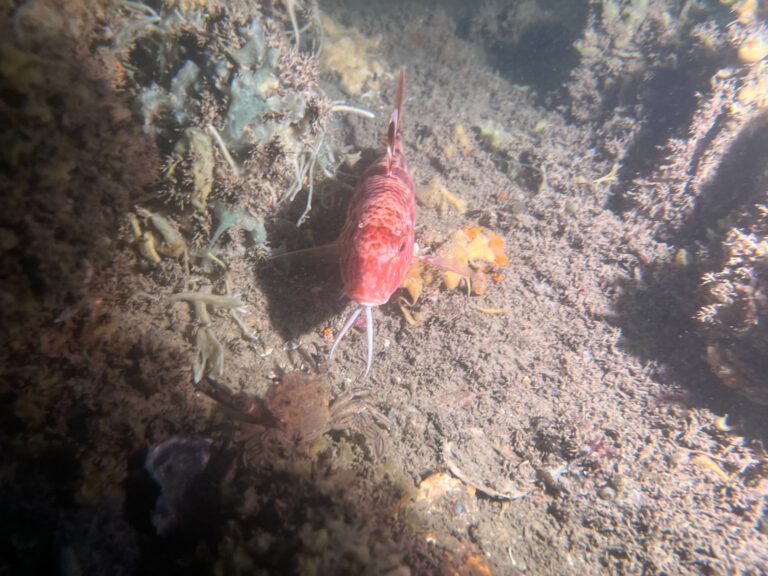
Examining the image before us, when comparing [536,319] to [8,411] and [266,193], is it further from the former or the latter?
[8,411]

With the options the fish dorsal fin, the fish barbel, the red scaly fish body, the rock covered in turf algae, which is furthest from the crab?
the fish dorsal fin

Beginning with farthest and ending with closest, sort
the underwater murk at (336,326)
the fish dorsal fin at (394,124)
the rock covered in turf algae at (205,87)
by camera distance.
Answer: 1. the fish dorsal fin at (394,124)
2. the rock covered in turf algae at (205,87)
3. the underwater murk at (336,326)

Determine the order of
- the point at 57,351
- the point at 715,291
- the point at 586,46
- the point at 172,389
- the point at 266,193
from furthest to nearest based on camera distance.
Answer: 1. the point at 586,46
2. the point at 715,291
3. the point at 266,193
4. the point at 172,389
5. the point at 57,351

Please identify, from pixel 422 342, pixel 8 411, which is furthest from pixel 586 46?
pixel 8 411

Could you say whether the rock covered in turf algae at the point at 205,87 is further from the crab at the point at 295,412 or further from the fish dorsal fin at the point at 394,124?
the crab at the point at 295,412

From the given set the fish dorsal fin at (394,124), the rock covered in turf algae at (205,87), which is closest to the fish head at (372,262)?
the fish dorsal fin at (394,124)

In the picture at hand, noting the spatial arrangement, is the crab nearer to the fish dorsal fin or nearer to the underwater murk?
the underwater murk
